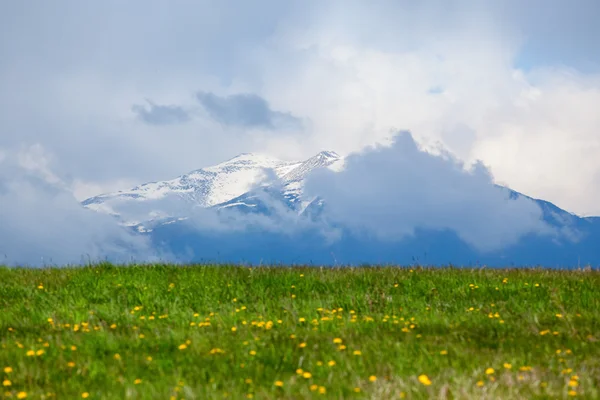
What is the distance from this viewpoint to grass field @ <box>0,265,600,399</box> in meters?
7.56

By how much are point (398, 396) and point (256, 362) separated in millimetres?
2078

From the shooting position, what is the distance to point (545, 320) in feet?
36.4

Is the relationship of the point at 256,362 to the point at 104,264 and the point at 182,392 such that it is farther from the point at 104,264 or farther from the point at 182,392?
the point at 104,264

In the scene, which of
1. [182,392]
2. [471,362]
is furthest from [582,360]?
[182,392]

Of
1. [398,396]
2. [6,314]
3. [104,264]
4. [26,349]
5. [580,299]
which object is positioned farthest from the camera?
[104,264]

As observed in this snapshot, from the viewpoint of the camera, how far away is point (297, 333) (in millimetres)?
9891

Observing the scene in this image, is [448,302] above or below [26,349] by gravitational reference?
above

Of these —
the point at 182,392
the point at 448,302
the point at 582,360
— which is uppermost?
the point at 448,302

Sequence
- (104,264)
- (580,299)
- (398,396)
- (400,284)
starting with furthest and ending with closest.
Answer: (104,264), (400,284), (580,299), (398,396)

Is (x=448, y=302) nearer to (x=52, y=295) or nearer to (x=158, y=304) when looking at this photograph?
(x=158, y=304)

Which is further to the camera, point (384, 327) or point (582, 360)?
point (384, 327)

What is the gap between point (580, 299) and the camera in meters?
13.0

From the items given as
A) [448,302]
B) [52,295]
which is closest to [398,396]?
[448,302]

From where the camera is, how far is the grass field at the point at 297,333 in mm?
7559
